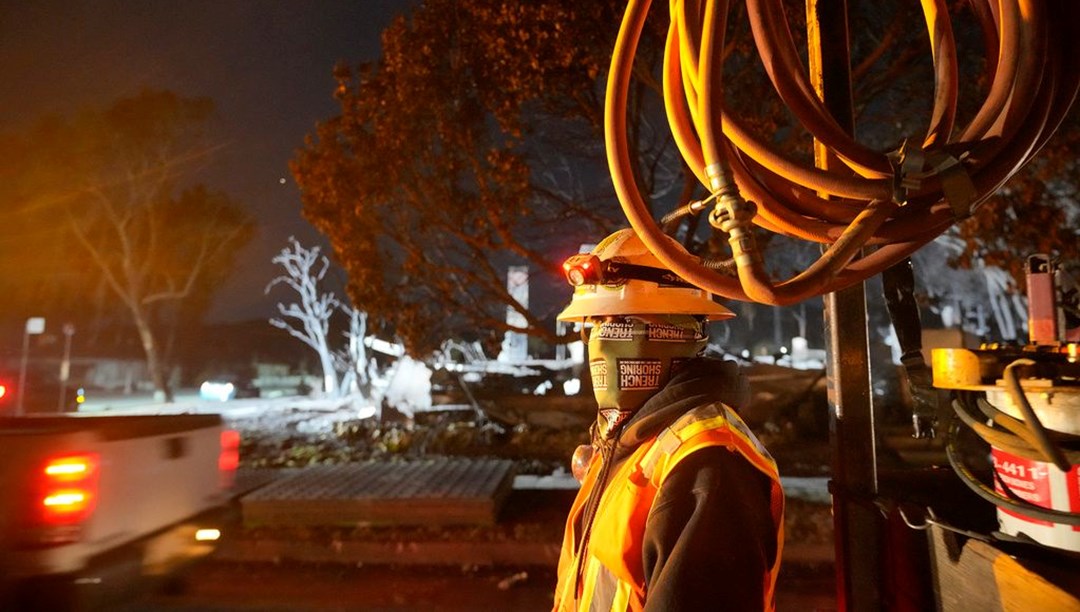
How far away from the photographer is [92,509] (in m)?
3.83

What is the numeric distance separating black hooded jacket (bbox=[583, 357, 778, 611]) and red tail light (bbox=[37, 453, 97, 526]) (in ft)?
13.1

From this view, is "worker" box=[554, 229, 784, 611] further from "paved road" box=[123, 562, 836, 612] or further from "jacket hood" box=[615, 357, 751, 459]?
"paved road" box=[123, 562, 836, 612]

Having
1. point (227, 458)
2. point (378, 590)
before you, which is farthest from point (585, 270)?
point (227, 458)

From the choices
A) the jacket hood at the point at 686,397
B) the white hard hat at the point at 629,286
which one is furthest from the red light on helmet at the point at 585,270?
the jacket hood at the point at 686,397

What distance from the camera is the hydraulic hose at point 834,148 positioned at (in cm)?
124

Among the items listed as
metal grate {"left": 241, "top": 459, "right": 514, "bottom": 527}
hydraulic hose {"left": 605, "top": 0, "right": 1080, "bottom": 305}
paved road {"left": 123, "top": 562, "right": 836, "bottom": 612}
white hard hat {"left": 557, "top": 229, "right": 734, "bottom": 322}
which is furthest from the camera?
metal grate {"left": 241, "top": 459, "right": 514, "bottom": 527}

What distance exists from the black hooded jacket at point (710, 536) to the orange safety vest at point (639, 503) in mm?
38

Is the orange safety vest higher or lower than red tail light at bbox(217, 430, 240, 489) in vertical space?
higher

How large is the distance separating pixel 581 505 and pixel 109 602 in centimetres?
370

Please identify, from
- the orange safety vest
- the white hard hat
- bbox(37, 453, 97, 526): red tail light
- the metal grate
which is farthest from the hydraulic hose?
the metal grate

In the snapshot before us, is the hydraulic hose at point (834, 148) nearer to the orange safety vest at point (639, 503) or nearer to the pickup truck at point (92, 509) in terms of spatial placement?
the orange safety vest at point (639, 503)

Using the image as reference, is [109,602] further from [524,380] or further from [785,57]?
[524,380]

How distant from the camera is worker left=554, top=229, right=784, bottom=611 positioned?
1.32 metres

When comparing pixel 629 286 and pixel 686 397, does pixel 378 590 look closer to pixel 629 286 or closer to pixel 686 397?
pixel 629 286
